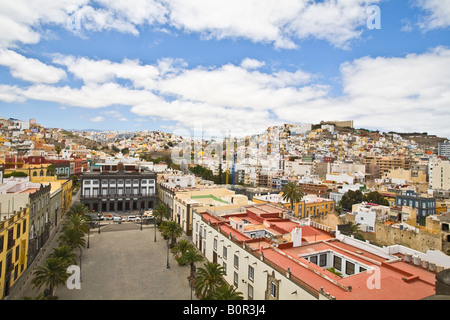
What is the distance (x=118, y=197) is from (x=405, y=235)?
49.8 m

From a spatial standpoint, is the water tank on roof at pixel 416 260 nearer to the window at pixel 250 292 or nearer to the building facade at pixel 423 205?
the window at pixel 250 292

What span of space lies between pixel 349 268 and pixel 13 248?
26746 mm

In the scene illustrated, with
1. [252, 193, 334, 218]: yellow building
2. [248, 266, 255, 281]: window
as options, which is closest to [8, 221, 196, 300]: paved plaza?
[248, 266, 255, 281]: window

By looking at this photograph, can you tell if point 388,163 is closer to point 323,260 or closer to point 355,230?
point 355,230

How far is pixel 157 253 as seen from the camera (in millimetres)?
32562

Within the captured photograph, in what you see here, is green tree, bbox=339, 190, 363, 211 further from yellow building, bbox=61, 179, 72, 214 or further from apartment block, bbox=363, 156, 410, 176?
apartment block, bbox=363, 156, 410, 176

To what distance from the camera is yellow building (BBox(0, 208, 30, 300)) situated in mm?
21000

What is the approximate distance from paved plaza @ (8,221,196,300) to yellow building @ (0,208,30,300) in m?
1.26

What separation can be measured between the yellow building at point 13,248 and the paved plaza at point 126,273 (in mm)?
1263

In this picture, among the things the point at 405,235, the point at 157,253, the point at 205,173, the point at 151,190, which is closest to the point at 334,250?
the point at 405,235

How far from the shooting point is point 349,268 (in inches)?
808

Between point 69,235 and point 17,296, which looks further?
point 69,235
